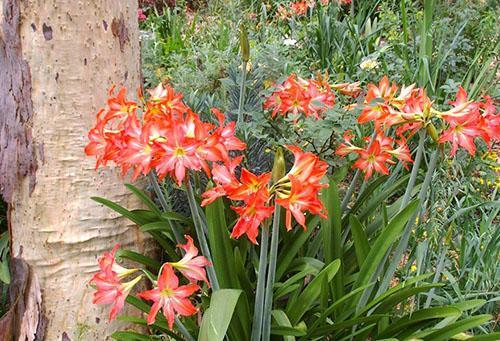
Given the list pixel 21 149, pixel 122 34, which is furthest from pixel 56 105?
pixel 122 34

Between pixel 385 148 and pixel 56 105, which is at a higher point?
pixel 56 105

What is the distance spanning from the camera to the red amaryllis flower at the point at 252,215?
1.37 meters

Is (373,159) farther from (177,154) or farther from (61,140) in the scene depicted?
(61,140)

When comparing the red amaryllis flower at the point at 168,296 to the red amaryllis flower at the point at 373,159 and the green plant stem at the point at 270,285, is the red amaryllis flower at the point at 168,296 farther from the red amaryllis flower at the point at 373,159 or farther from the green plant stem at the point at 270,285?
the red amaryllis flower at the point at 373,159

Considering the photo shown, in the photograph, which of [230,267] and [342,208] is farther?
[342,208]

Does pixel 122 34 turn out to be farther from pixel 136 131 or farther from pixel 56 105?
pixel 136 131

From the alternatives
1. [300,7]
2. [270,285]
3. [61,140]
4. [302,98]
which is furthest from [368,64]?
[270,285]

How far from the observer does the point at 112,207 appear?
2.16 m

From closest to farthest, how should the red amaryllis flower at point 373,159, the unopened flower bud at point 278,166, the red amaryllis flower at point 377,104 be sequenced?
the unopened flower bud at point 278,166 < the red amaryllis flower at point 377,104 < the red amaryllis flower at point 373,159

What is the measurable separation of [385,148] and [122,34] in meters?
1.10

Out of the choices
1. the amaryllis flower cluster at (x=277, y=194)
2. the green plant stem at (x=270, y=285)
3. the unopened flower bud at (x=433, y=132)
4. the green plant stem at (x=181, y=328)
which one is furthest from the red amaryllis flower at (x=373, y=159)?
the green plant stem at (x=181, y=328)

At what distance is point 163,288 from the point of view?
1.46 m

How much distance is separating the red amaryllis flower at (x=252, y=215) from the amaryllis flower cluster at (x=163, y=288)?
192 mm

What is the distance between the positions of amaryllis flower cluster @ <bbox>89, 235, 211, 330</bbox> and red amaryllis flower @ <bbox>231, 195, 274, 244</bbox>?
7.6 inches
